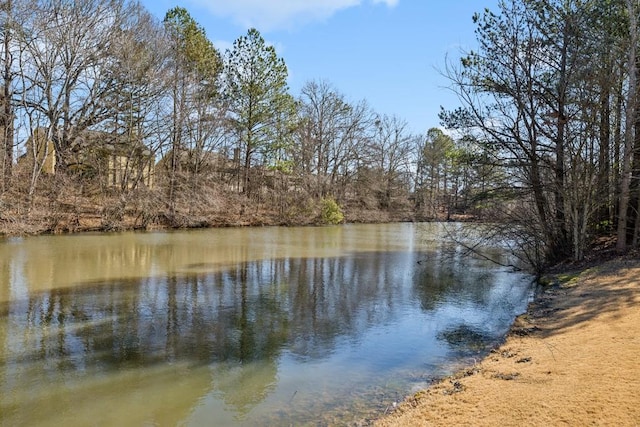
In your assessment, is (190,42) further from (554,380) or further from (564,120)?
(554,380)

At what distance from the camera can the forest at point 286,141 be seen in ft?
39.4

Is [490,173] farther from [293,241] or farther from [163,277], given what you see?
[293,241]

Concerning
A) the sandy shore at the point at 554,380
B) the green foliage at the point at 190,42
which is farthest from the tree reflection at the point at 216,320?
the green foliage at the point at 190,42

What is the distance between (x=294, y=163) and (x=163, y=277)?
26.4 m

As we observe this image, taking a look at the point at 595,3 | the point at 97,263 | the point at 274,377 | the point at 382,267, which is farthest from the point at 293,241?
the point at 274,377

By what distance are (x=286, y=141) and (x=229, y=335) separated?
28.6m

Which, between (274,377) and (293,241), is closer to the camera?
(274,377)

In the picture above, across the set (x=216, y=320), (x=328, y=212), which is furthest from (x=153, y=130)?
(x=216, y=320)

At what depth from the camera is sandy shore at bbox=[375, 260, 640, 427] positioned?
354 cm

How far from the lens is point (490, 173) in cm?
1334

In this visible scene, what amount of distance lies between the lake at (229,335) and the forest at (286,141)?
2971 millimetres

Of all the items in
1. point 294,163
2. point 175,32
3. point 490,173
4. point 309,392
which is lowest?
point 309,392

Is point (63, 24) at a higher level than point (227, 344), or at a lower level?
higher

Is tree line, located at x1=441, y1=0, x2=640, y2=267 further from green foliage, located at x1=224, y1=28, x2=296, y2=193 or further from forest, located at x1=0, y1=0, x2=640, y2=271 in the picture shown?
green foliage, located at x1=224, y1=28, x2=296, y2=193
